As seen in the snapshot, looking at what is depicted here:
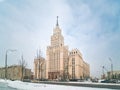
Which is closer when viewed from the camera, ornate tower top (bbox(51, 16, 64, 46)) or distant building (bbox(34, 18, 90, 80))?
Answer: distant building (bbox(34, 18, 90, 80))

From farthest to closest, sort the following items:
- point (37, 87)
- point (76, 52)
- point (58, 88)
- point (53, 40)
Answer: point (53, 40)
point (76, 52)
point (37, 87)
point (58, 88)

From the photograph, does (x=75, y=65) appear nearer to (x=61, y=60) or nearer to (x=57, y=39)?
(x=61, y=60)

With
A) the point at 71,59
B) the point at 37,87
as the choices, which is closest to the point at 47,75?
the point at 71,59

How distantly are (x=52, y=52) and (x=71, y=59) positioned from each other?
11.6 metres

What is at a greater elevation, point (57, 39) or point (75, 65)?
point (57, 39)

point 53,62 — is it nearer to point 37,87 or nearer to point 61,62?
point 61,62

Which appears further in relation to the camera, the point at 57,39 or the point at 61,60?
the point at 57,39

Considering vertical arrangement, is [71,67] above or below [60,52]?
below

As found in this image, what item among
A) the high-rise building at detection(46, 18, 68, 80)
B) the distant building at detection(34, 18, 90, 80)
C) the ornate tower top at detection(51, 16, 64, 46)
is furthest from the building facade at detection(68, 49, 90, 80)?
the ornate tower top at detection(51, 16, 64, 46)

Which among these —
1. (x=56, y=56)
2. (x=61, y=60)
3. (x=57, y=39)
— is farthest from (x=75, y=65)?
(x=57, y=39)

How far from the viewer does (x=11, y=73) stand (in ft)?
438

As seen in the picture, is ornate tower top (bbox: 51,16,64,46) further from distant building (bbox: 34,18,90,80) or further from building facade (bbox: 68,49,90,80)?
building facade (bbox: 68,49,90,80)

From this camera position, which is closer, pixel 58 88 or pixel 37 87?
pixel 58 88

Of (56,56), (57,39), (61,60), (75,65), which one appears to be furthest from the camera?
(57,39)
